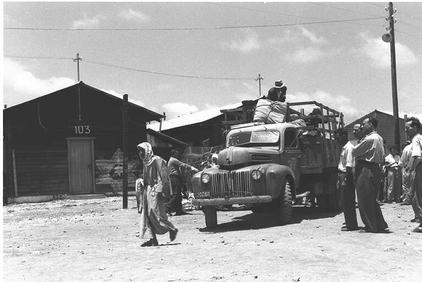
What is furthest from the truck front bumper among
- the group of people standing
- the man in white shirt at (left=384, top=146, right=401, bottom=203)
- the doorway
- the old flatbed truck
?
the doorway

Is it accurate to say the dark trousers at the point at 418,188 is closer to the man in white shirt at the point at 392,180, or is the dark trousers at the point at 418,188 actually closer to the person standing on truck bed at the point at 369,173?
the person standing on truck bed at the point at 369,173

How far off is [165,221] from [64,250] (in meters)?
1.76

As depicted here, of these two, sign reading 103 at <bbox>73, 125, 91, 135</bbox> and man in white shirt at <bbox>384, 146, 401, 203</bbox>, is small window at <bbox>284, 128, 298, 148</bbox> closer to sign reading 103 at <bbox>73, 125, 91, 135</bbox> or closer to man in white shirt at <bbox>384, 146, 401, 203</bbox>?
man in white shirt at <bbox>384, 146, 401, 203</bbox>

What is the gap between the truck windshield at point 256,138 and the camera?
12695mm

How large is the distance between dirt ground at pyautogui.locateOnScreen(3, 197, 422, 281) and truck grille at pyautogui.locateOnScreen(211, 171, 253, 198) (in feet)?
2.46

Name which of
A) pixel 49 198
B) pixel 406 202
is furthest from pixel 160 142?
pixel 406 202

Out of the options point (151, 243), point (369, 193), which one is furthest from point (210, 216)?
point (369, 193)

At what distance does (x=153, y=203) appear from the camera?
9.26m

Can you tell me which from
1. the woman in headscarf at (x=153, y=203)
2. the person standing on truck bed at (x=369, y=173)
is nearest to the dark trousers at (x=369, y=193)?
the person standing on truck bed at (x=369, y=173)

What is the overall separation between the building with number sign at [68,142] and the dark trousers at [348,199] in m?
16.1

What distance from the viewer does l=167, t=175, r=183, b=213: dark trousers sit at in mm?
14727

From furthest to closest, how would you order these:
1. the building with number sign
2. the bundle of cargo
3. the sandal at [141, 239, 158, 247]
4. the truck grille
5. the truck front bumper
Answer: the building with number sign → the bundle of cargo → the truck grille → the truck front bumper → the sandal at [141, 239, 158, 247]

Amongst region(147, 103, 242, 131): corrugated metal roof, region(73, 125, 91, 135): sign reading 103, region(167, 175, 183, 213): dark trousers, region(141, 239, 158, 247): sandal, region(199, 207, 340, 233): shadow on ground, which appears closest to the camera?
region(141, 239, 158, 247): sandal

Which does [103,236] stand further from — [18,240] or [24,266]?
[24,266]
